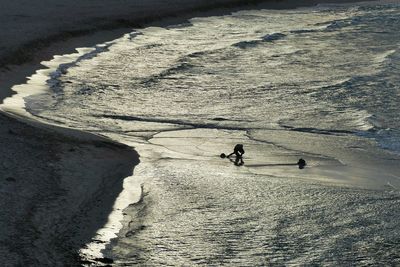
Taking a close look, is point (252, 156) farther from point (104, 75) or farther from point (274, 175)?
point (104, 75)

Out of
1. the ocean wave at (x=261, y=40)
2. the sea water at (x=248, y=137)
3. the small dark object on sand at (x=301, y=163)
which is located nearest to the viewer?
the sea water at (x=248, y=137)

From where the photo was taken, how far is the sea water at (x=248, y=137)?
7867 millimetres

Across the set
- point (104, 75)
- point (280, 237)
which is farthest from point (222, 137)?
point (104, 75)

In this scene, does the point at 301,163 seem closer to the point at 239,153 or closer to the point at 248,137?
the point at 239,153

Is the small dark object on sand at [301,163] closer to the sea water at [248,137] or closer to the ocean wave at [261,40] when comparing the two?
the sea water at [248,137]

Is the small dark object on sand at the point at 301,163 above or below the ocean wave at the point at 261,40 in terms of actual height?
above

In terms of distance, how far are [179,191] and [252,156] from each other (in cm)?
211

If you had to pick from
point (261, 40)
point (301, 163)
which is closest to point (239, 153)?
point (301, 163)

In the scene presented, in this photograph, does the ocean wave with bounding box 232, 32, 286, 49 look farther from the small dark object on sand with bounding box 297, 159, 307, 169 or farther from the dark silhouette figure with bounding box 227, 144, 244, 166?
the small dark object on sand with bounding box 297, 159, 307, 169

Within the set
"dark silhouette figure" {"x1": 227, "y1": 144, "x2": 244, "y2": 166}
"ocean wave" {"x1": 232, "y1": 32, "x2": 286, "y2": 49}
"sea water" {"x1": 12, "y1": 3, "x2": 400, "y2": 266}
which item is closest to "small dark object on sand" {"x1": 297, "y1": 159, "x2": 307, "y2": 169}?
"sea water" {"x1": 12, "y1": 3, "x2": 400, "y2": 266}

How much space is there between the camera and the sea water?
7.87 m

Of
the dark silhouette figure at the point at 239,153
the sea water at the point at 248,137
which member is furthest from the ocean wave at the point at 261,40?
the dark silhouette figure at the point at 239,153

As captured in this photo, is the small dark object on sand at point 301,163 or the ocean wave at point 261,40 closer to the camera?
the small dark object on sand at point 301,163

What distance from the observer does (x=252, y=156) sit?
11242 mm
